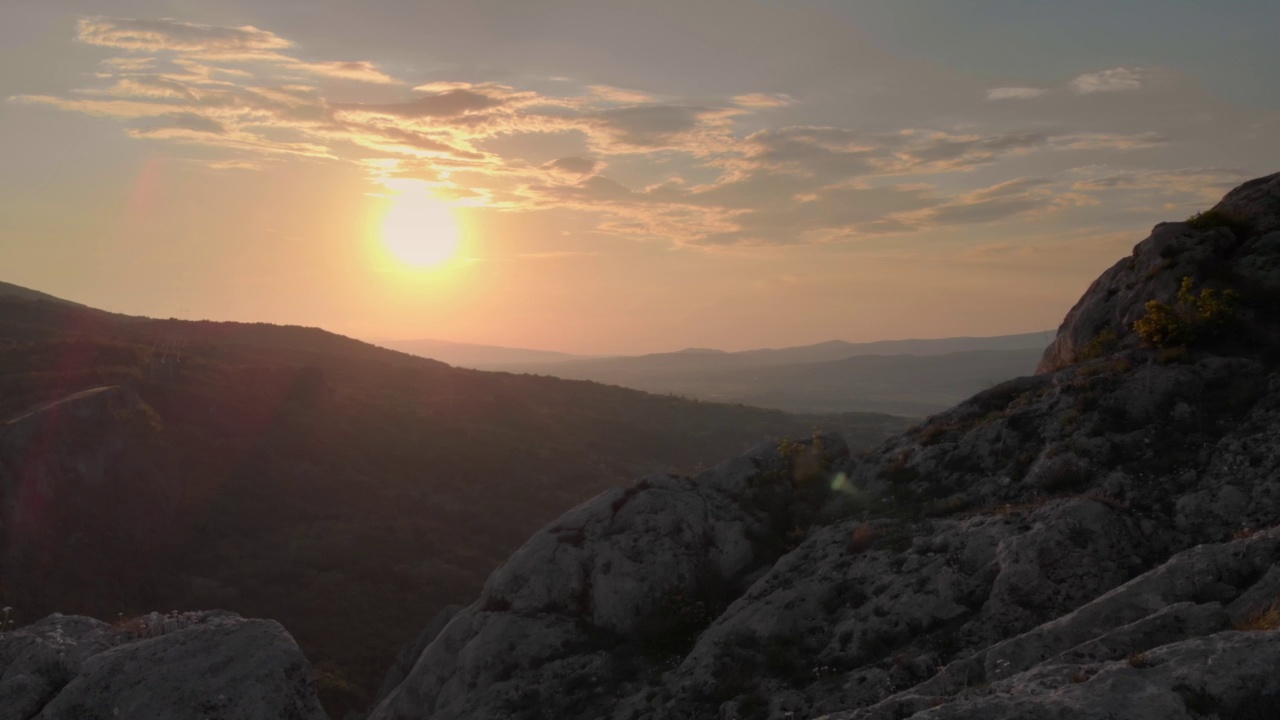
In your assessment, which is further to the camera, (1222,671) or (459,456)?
(459,456)

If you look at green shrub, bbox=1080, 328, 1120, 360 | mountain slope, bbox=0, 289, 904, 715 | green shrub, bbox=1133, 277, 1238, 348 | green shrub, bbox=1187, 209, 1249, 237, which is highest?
green shrub, bbox=1187, 209, 1249, 237

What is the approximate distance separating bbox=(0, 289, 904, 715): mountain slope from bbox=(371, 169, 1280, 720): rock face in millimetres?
15717

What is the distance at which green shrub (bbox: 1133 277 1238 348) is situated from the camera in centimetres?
1834

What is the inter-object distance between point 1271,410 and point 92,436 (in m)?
51.5

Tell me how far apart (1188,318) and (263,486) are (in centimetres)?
4957

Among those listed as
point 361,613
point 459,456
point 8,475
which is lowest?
point 361,613

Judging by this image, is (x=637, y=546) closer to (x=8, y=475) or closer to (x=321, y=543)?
(x=321, y=543)

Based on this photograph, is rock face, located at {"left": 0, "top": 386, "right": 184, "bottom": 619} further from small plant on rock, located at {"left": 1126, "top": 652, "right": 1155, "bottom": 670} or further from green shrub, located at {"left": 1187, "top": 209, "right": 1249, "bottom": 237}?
green shrub, located at {"left": 1187, "top": 209, "right": 1249, "bottom": 237}

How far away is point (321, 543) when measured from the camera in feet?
141

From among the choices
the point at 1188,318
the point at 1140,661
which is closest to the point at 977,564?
the point at 1140,661

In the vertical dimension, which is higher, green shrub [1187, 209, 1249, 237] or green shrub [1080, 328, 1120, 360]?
green shrub [1187, 209, 1249, 237]

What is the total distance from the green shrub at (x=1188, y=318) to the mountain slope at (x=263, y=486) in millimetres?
25027

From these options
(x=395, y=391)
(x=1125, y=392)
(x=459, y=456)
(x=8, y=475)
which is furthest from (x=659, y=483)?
(x=395, y=391)

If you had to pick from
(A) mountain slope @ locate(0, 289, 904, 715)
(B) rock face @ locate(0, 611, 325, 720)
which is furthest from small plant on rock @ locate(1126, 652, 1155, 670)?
(A) mountain slope @ locate(0, 289, 904, 715)
